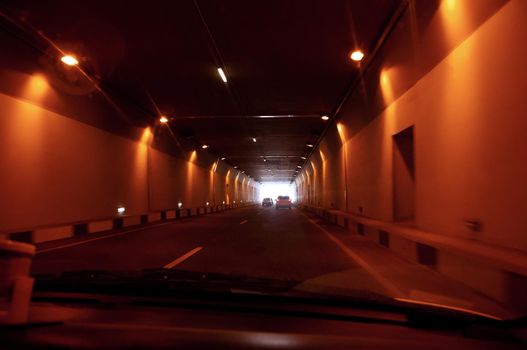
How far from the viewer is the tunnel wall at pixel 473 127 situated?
18.6ft

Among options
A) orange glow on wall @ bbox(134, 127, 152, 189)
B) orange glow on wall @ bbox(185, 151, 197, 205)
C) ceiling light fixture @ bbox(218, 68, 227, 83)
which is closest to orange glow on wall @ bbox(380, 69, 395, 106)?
ceiling light fixture @ bbox(218, 68, 227, 83)

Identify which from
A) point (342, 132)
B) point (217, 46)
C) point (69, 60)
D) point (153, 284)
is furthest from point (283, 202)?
point (153, 284)

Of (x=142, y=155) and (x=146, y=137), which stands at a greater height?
(x=146, y=137)

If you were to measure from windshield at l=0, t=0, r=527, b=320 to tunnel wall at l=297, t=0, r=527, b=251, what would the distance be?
0.03 metres

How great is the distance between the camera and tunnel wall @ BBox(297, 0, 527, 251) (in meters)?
5.68

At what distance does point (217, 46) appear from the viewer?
11.2 m

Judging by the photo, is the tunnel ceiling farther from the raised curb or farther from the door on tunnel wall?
the raised curb

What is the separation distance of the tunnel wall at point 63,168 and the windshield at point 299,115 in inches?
2.5

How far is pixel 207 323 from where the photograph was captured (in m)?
2.42

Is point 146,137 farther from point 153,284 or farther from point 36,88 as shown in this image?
point 153,284

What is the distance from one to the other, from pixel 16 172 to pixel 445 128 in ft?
34.3

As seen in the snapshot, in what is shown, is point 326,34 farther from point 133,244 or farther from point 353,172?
point 353,172

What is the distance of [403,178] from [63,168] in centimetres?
1050

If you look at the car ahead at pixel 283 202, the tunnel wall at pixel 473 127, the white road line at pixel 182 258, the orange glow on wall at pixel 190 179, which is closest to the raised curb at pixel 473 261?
the tunnel wall at pixel 473 127
